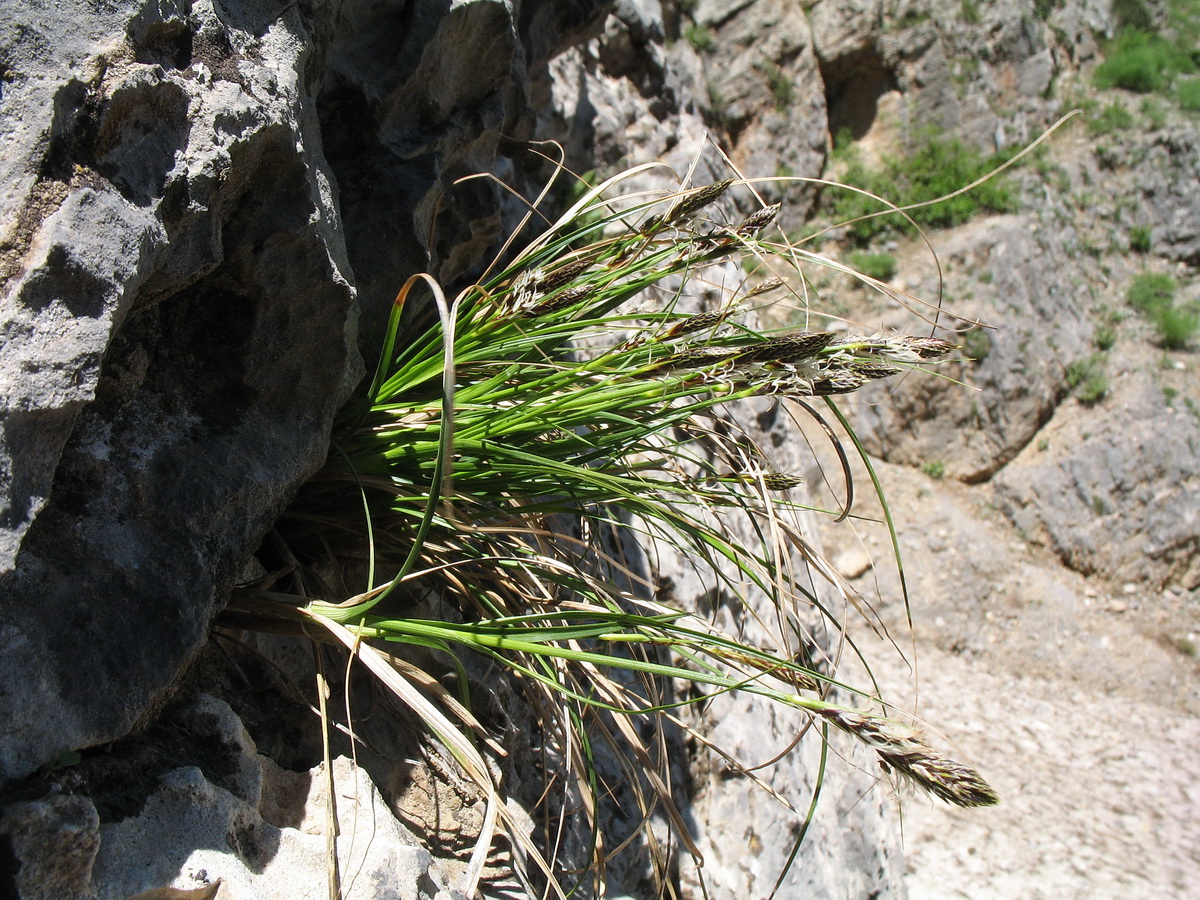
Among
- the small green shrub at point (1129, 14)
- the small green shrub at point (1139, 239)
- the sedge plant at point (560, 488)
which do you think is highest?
the sedge plant at point (560, 488)

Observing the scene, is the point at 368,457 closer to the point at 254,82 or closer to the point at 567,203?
the point at 254,82

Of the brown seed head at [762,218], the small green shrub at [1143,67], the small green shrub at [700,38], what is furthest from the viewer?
the small green shrub at [1143,67]

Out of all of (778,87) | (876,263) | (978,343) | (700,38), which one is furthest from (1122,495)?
(700,38)

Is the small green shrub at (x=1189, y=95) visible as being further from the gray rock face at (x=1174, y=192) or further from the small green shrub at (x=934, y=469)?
the small green shrub at (x=934, y=469)

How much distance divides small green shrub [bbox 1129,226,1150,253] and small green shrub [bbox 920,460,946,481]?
8.62 feet

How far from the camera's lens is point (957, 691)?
4691 millimetres

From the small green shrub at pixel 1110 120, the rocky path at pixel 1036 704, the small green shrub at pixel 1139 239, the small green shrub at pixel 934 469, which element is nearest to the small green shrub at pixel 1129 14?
the small green shrub at pixel 1110 120

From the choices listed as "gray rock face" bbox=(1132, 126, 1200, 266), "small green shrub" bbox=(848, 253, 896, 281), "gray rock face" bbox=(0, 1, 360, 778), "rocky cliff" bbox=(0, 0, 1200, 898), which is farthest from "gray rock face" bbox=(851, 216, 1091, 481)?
"gray rock face" bbox=(0, 1, 360, 778)

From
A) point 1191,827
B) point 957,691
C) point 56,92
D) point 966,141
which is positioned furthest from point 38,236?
point 966,141

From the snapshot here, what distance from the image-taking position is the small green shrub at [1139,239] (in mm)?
6570

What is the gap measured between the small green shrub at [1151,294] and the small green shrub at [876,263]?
6.27 ft

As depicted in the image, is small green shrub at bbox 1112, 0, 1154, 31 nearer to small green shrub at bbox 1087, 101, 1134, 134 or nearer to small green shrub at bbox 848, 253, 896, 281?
small green shrub at bbox 1087, 101, 1134, 134

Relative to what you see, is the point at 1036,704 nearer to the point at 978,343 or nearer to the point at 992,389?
the point at 992,389

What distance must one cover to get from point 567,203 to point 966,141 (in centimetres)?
510
